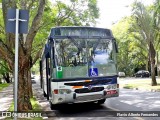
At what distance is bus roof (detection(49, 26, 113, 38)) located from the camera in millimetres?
11336

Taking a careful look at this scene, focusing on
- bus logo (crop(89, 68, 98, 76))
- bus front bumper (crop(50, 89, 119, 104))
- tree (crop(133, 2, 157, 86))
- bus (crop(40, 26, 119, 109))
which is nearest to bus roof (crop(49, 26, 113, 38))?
bus (crop(40, 26, 119, 109))

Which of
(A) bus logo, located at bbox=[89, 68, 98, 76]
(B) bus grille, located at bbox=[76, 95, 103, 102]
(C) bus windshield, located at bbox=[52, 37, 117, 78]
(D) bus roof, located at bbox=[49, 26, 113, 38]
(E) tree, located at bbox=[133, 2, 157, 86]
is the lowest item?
(B) bus grille, located at bbox=[76, 95, 103, 102]

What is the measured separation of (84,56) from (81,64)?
350 mm

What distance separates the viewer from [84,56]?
1132cm

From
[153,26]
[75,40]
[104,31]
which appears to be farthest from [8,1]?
[153,26]

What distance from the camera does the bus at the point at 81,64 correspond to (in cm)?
1097

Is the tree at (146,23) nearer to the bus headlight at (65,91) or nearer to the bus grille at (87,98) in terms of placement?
the bus grille at (87,98)

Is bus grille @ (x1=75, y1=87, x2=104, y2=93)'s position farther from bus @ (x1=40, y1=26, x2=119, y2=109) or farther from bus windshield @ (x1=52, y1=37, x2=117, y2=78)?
bus windshield @ (x1=52, y1=37, x2=117, y2=78)

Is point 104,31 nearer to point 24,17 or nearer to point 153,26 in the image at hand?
point 24,17

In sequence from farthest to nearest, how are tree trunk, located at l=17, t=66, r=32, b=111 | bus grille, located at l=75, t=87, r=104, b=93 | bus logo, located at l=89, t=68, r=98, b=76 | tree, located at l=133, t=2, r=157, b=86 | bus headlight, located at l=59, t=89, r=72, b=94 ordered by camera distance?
tree, located at l=133, t=2, r=157, b=86 → tree trunk, located at l=17, t=66, r=32, b=111 → bus logo, located at l=89, t=68, r=98, b=76 → bus grille, located at l=75, t=87, r=104, b=93 → bus headlight, located at l=59, t=89, r=72, b=94

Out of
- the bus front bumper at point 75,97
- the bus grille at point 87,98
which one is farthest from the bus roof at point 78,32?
the bus grille at point 87,98

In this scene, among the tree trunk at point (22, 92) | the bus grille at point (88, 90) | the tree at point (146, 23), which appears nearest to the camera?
the bus grille at point (88, 90)

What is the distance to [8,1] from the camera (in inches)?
490

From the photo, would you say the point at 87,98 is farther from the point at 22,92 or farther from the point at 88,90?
the point at 22,92
